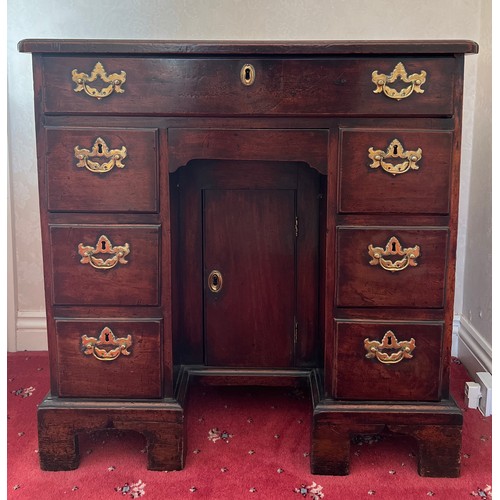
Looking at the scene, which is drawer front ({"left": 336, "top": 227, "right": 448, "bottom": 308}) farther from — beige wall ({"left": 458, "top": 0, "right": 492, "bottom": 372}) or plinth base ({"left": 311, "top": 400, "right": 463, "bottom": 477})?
beige wall ({"left": 458, "top": 0, "right": 492, "bottom": 372})

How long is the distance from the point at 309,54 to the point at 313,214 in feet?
1.55

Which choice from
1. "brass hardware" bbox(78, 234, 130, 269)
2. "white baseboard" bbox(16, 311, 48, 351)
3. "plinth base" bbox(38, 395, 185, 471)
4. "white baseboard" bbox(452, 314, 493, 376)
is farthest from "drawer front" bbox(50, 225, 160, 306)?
"white baseboard" bbox(452, 314, 493, 376)

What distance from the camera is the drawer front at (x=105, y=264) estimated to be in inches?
54.7

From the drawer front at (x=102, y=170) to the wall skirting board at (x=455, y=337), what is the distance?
925 millimetres

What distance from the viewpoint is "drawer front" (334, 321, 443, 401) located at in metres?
1.41

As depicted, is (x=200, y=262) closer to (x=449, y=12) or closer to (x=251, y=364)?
(x=251, y=364)

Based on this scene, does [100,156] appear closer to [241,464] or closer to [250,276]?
[250,276]

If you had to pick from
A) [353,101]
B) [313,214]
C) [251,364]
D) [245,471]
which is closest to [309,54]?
[353,101]

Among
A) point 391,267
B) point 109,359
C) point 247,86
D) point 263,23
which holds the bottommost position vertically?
point 109,359

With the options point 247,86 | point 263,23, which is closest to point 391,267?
point 247,86

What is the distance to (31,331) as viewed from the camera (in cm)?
217

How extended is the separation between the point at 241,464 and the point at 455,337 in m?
1.01

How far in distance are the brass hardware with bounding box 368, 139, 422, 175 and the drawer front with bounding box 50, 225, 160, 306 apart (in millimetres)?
519

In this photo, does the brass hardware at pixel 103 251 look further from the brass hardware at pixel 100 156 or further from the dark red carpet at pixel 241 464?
the dark red carpet at pixel 241 464
